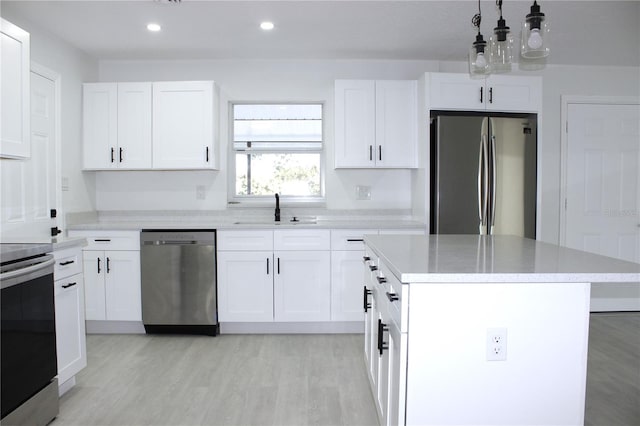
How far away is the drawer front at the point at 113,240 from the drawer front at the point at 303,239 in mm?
1130

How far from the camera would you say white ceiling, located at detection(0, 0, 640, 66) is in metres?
2.91

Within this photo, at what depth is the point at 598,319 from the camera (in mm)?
3992

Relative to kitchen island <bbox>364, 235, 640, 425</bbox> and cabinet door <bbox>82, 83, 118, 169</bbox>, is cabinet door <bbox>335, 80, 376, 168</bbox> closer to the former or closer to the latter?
cabinet door <bbox>82, 83, 118, 169</bbox>

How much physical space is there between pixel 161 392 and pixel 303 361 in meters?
0.93

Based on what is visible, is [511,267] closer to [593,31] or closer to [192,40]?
[593,31]

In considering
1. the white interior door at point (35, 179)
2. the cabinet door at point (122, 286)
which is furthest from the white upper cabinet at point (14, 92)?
the cabinet door at point (122, 286)

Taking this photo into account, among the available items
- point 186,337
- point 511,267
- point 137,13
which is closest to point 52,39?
point 137,13

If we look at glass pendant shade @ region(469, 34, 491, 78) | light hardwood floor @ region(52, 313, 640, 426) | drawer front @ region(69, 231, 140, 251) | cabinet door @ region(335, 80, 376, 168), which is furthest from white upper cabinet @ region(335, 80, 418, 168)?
glass pendant shade @ region(469, 34, 491, 78)

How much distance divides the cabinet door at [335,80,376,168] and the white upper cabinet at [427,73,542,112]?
51 cm

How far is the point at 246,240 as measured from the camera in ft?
11.6

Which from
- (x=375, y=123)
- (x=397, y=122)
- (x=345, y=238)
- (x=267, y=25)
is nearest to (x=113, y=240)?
(x=345, y=238)

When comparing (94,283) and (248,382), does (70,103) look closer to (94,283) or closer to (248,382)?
(94,283)

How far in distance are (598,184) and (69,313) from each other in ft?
15.1

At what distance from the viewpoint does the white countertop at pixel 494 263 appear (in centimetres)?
139
